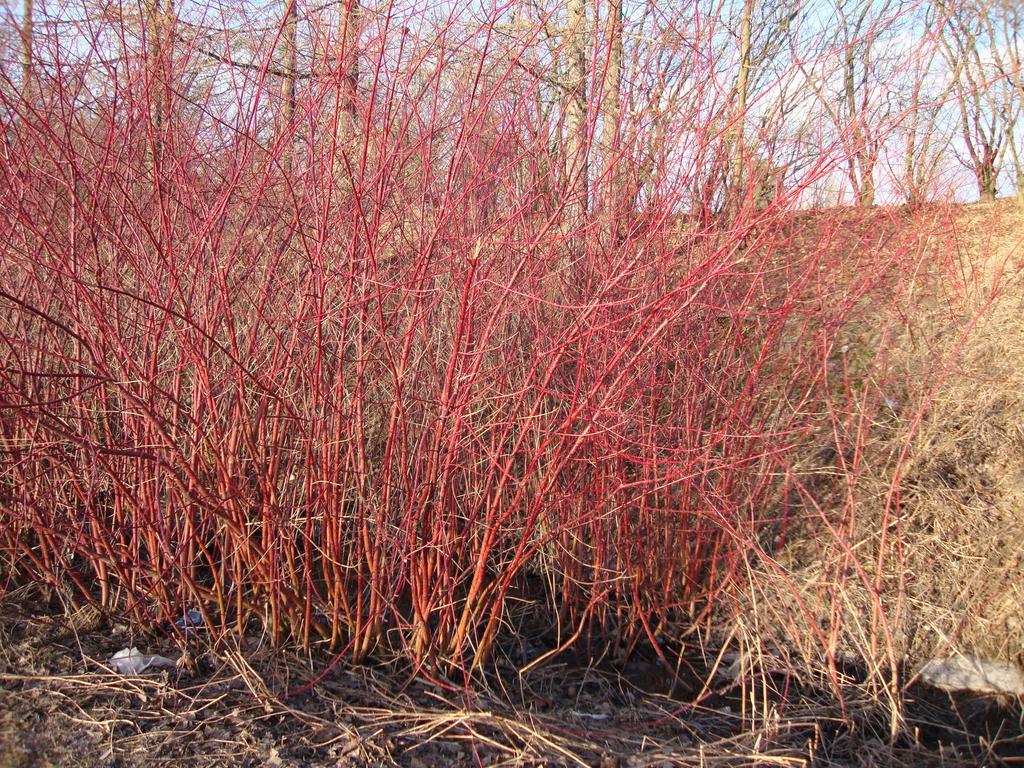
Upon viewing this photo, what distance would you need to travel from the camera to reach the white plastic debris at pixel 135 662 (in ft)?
8.43

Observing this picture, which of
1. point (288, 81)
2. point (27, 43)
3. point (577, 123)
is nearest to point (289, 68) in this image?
point (288, 81)

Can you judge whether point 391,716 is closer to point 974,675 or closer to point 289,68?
point 289,68

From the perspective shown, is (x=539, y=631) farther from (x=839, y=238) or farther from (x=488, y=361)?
(x=839, y=238)

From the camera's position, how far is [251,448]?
8.16ft

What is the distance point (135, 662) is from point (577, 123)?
2.81 meters

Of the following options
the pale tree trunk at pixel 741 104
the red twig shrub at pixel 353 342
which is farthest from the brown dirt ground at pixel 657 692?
the pale tree trunk at pixel 741 104

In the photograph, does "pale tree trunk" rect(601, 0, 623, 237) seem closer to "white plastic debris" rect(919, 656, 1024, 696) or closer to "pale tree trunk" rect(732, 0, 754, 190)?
"pale tree trunk" rect(732, 0, 754, 190)

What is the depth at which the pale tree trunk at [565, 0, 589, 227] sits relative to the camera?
7.94 feet

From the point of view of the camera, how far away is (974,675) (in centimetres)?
334

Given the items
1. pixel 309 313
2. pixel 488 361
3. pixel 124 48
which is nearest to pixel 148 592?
pixel 309 313

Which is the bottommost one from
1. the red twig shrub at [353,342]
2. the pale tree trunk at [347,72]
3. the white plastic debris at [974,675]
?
the white plastic debris at [974,675]

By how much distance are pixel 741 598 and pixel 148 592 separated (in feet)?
8.44

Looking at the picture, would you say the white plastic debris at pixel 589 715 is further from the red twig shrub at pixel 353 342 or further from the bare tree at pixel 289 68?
the bare tree at pixel 289 68

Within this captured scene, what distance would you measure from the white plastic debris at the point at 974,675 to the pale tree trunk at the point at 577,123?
2616 millimetres
